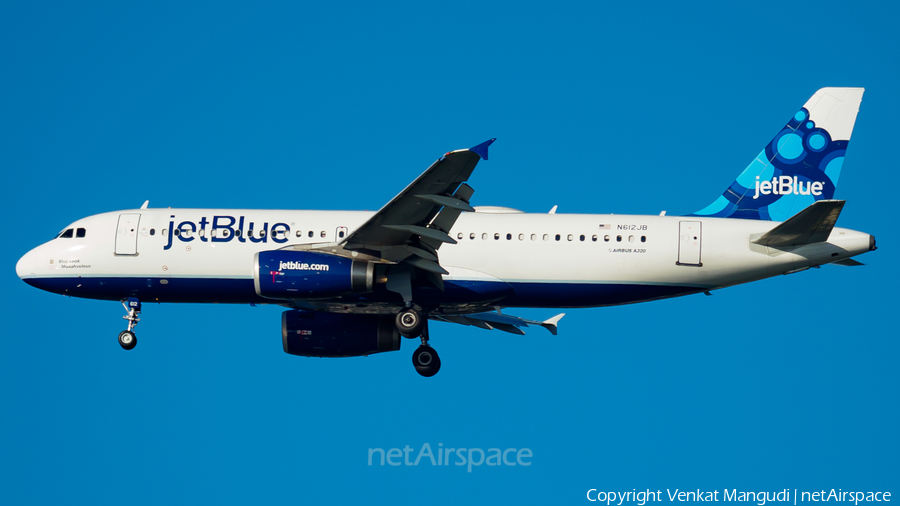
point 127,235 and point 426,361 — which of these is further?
point 426,361

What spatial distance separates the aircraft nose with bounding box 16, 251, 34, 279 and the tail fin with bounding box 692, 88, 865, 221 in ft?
69.6

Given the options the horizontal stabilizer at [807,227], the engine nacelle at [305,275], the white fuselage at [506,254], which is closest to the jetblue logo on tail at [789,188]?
the white fuselage at [506,254]

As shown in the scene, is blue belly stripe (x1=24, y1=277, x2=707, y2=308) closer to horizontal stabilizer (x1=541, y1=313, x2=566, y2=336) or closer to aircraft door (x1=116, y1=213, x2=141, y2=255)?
aircraft door (x1=116, y1=213, x2=141, y2=255)

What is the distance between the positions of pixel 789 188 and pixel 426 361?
12.7 metres

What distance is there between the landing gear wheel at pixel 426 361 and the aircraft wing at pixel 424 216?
Result: 11.9ft

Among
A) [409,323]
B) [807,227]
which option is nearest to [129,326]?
[409,323]

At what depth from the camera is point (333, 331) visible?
3428 cm

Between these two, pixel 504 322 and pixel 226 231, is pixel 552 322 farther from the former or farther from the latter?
pixel 226 231

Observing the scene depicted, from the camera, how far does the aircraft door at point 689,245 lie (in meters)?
31.6

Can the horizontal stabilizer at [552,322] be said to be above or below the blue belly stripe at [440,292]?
below

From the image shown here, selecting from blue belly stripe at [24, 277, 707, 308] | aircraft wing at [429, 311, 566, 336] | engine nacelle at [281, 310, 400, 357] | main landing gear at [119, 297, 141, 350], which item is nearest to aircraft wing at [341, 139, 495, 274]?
blue belly stripe at [24, 277, 707, 308]

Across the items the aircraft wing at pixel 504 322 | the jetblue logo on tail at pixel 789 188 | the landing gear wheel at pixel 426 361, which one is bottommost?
the landing gear wheel at pixel 426 361

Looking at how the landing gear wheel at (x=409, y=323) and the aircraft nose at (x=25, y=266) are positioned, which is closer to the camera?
the landing gear wheel at (x=409, y=323)

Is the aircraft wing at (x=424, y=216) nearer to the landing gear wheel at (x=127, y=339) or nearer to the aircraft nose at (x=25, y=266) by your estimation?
the landing gear wheel at (x=127, y=339)
